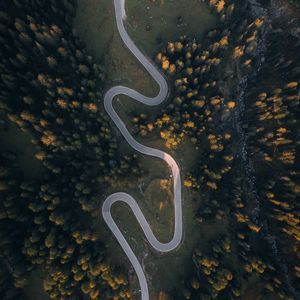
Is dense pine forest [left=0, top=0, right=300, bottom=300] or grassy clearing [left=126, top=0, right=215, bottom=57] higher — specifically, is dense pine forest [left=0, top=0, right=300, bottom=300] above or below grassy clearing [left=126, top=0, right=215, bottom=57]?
below

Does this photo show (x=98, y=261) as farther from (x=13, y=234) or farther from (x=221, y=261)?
(x=221, y=261)

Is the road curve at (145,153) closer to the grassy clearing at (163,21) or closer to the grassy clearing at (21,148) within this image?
the grassy clearing at (163,21)

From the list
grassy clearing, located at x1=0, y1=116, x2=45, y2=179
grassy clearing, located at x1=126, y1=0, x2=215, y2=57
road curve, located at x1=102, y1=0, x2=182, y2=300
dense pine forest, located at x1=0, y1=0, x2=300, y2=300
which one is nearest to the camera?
dense pine forest, located at x1=0, y1=0, x2=300, y2=300

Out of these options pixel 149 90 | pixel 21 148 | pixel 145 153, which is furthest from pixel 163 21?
pixel 21 148

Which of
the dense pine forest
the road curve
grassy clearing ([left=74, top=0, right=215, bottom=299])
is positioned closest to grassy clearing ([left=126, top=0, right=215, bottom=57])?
grassy clearing ([left=74, top=0, right=215, bottom=299])

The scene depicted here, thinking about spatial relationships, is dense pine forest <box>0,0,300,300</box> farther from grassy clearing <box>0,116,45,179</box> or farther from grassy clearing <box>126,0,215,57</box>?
grassy clearing <box>126,0,215,57</box>

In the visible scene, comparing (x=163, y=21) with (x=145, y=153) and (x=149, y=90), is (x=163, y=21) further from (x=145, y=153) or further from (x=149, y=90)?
(x=145, y=153)

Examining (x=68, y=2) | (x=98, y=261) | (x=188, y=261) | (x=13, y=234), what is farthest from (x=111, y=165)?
(x=68, y=2)
